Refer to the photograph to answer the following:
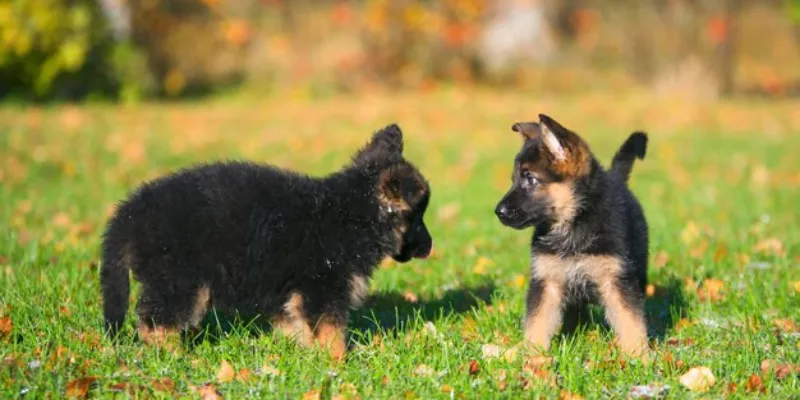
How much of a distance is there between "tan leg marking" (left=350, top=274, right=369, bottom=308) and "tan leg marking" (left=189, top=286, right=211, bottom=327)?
30.7 inches

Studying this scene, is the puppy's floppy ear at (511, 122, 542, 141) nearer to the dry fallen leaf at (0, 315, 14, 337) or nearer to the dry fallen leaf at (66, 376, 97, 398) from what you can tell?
the dry fallen leaf at (66, 376, 97, 398)

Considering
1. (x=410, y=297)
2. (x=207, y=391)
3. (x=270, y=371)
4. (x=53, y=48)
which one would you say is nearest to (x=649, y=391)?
(x=270, y=371)

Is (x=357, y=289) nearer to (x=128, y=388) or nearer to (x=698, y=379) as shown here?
(x=128, y=388)

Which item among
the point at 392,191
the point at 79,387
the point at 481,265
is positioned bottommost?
the point at 481,265

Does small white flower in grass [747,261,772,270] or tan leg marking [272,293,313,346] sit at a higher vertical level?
tan leg marking [272,293,313,346]

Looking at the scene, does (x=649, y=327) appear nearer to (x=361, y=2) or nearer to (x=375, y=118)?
(x=375, y=118)

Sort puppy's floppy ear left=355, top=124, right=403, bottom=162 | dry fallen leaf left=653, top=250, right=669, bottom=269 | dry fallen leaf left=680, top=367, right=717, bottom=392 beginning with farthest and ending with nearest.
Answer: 1. dry fallen leaf left=653, top=250, right=669, bottom=269
2. puppy's floppy ear left=355, top=124, right=403, bottom=162
3. dry fallen leaf left=680, top=367, right=717, bottom=392

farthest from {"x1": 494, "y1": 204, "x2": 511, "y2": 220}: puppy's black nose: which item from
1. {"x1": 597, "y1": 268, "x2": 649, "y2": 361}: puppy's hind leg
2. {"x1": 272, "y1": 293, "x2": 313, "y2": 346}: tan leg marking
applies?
{"x1": 272, "y1": 293, "x2": 313, "y2": 346}: tan leg marking

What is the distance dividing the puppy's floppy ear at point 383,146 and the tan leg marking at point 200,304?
125cm

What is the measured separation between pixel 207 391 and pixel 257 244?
0.90 meters

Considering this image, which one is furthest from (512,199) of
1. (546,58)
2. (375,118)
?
(546,58)

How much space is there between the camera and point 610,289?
5.48m

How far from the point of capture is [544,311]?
5.54m

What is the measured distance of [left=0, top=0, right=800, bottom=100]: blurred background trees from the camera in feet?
68.3
